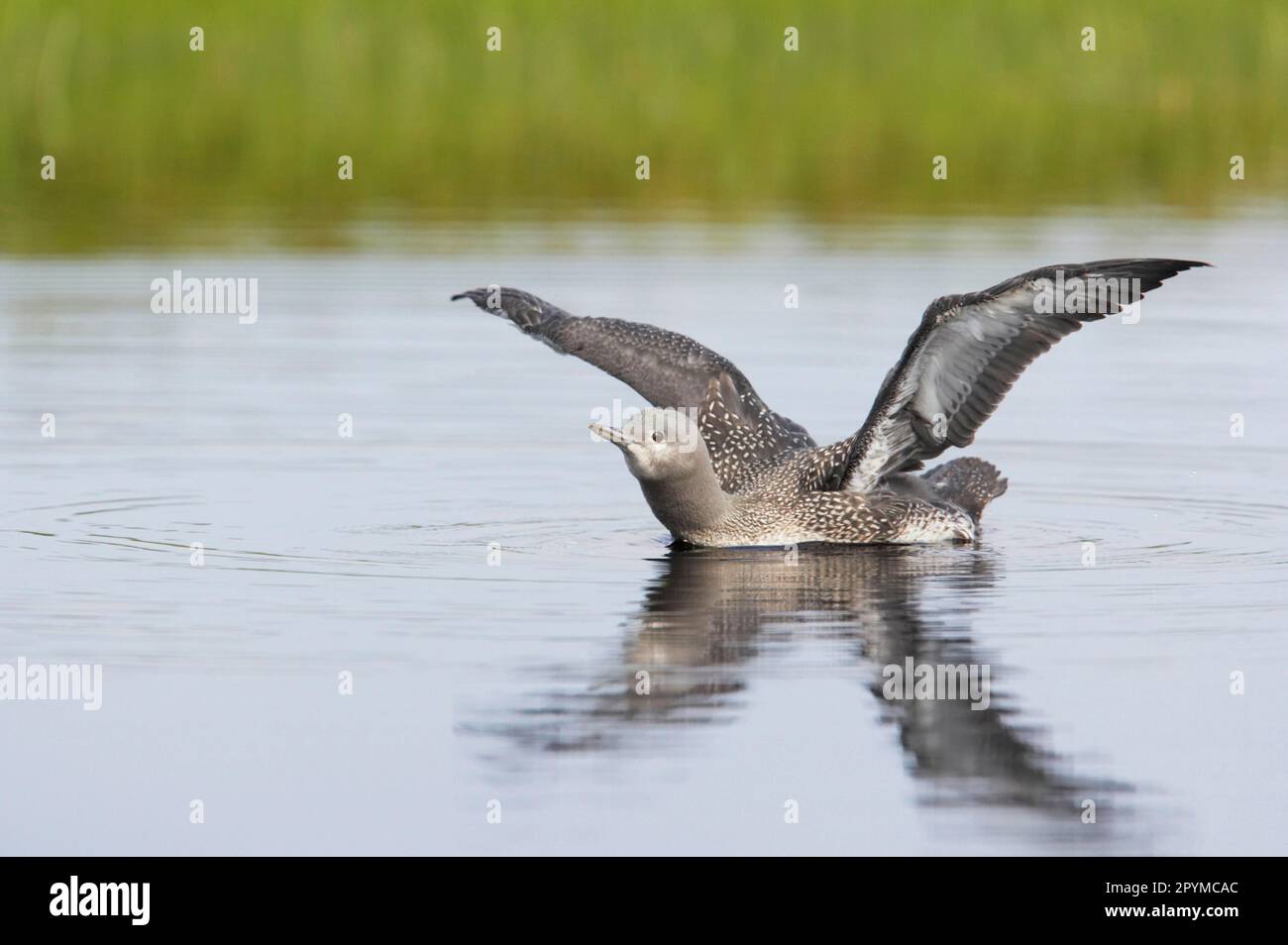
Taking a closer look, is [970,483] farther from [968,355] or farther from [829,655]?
[829,655]

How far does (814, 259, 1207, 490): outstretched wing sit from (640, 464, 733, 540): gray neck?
27.2 inches

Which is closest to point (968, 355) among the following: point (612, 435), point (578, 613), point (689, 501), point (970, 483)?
point (970, 483)

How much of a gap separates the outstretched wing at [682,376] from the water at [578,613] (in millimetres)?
544

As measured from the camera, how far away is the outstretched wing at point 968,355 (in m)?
9.98

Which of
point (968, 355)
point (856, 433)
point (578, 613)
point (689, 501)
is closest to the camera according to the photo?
point (578, 613)

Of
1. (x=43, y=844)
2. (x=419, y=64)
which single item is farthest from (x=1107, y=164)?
(x=43, y=844)

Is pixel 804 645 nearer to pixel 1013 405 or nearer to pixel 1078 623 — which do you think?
pixel 1078 623

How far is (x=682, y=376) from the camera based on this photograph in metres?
12.4

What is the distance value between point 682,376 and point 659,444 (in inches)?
67.7

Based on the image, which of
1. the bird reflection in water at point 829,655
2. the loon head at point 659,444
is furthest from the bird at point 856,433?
the bird reflection in water at point 829,655

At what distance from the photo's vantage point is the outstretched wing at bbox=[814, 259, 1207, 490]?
32.8 feet

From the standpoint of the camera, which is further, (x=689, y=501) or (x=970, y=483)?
(x=970, y=483)

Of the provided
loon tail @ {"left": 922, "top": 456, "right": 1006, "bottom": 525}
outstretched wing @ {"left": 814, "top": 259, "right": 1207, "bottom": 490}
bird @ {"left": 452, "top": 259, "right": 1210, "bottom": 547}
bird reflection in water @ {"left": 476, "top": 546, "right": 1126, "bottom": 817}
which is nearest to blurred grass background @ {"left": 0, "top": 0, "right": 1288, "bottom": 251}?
bird @ {"left": 452, "top": 259, "right": 1210, "bottom": 547}

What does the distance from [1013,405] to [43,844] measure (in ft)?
30.3
